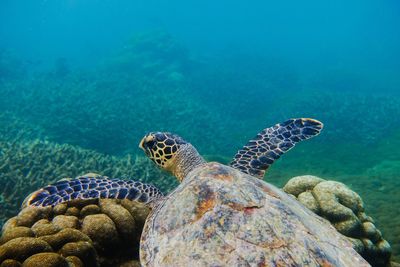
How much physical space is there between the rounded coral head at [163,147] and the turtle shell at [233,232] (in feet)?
3.92

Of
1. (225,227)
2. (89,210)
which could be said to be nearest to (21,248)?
(89,210)

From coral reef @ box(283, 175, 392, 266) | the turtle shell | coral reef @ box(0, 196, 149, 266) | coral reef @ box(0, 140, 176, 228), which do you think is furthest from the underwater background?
the turtle shell

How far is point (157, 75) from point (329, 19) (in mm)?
130459

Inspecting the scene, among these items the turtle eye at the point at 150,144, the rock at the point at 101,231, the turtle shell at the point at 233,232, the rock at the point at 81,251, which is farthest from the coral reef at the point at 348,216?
the rock at the point at 81,251

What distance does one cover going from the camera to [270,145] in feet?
13.3

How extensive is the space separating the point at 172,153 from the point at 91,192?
1.11 m

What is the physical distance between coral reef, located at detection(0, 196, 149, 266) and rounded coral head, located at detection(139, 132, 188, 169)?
869 mm

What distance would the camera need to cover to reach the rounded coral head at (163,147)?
3768mm

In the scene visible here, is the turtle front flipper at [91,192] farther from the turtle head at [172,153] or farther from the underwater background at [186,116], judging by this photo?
the underwater background at [186,116]

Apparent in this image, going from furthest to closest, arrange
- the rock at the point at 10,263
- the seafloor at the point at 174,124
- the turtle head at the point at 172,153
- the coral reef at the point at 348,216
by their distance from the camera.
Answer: the seafloor at the point at 174,124
the coral reef at the point at 348,216
the turtle head at the point at 172,153
the rock at the point at 10,263

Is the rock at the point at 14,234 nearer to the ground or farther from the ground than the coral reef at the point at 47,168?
farther from the ground

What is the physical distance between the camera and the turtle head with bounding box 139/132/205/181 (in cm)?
368

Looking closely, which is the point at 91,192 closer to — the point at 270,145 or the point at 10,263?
the point at 10,263

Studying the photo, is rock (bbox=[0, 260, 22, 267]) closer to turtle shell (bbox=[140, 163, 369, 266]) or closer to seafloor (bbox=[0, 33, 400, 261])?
turtle shell (bbox=[140, 163, 369, 266])
